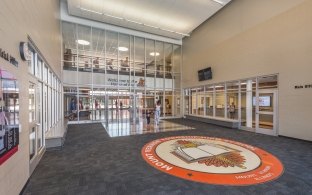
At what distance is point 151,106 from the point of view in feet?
42.4

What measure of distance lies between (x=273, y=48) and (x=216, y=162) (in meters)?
6.26

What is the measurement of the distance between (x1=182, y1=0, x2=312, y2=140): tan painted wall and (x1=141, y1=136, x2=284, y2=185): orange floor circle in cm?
297

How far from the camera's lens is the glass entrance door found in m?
7.00

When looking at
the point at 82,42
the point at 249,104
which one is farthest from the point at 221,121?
the point at 82,42

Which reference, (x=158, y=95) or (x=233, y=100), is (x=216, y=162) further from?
(x=158, y=95)

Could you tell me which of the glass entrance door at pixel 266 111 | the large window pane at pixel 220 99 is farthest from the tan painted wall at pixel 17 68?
the large window pane at pixel 220 99

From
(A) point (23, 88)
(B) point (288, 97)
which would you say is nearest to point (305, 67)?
(B) point (288, 97)

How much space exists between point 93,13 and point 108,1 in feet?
5.35

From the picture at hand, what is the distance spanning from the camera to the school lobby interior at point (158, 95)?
107 inches

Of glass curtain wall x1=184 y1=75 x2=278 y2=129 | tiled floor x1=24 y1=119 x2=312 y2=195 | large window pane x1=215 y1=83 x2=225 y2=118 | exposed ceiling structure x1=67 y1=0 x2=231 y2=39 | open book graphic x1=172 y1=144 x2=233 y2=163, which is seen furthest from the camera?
large window pane x1=215 y1=83 x2=225 y2=118

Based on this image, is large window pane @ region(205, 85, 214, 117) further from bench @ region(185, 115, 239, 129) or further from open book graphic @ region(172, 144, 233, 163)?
open book graphic @ region(172, 144, 233, 163)

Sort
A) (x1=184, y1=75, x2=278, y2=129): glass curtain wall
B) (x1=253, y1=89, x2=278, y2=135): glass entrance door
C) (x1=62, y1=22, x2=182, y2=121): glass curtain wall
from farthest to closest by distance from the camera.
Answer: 1. (x1=62, y1=22, x2=182, y2=121): glass curtain wall
2. (x1=184, y1=75, x2=278, y2=129): glass curtain wall
3. (x1=253, y1=89, x2=278, y2=135): glass entrance door

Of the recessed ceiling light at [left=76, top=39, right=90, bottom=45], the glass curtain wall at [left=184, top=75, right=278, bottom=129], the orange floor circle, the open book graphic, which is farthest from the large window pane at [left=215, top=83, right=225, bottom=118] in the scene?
the recessed ceiling light at [left=76, top=39, right=90, bottom=45]

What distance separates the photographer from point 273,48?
6969mm
